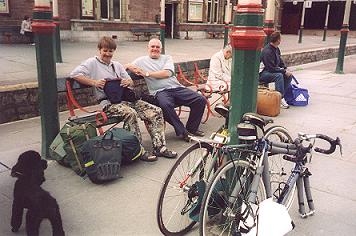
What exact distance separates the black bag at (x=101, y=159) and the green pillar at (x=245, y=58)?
1.28 m

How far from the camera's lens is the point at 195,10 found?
2489cm

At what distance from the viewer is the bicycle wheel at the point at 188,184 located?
9.00ft

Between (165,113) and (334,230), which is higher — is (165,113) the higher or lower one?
the higher one

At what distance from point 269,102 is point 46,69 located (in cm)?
374

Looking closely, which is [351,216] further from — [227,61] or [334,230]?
[227,61]

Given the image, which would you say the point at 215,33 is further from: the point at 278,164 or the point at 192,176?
the point at 192,176

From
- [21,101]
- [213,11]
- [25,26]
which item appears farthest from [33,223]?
[213,11]

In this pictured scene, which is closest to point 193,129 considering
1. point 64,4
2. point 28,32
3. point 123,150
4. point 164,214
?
point 123,150

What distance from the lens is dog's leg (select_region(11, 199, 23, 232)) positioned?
2.73 metres

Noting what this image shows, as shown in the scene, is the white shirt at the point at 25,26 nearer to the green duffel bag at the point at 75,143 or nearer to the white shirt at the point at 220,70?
the white shirt at the point at 220,70

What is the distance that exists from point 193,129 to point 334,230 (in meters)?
2.53

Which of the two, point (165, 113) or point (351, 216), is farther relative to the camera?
point (165, 113)

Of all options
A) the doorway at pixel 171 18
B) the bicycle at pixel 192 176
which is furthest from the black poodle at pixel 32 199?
the doorway at pixel 171 18

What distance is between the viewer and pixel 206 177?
9.53ft
